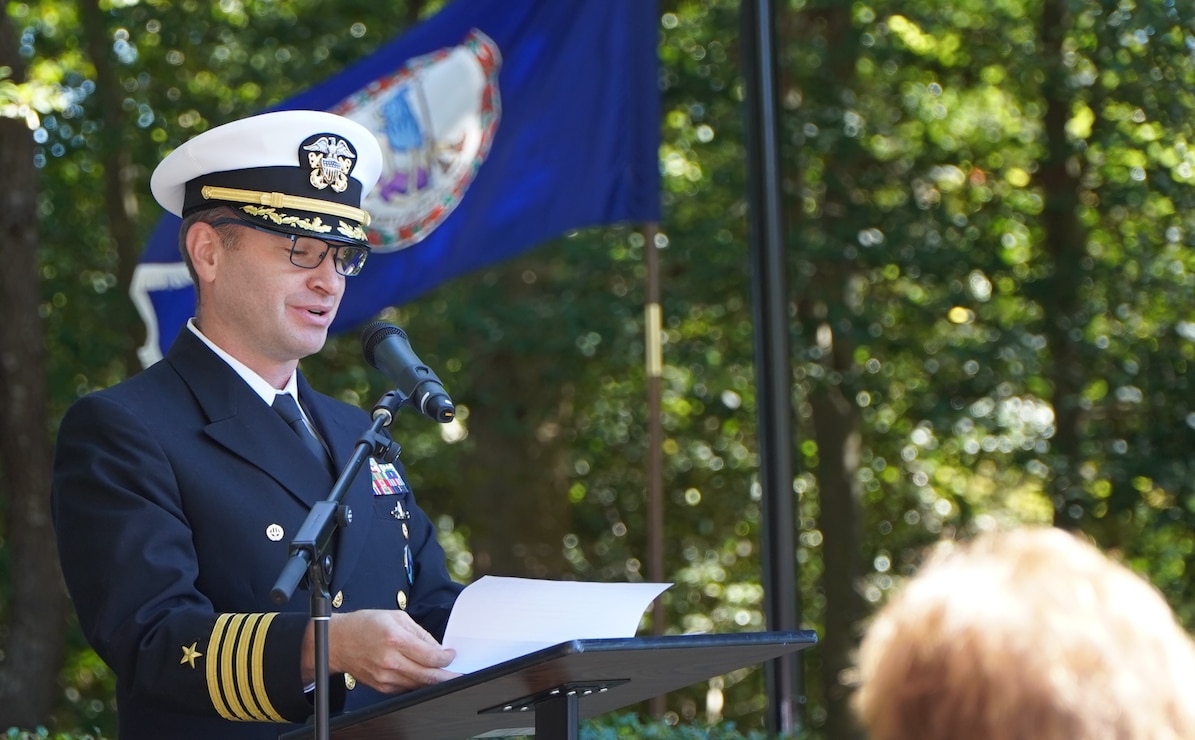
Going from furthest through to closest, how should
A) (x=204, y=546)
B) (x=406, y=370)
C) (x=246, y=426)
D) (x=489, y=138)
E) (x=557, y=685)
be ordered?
(x=489, y=138) < (x=246, y=426) < (x=204, y=546) < (x=406, y=370) < (x=557, y=685)

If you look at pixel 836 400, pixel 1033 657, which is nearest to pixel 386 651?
pixel 1033 657

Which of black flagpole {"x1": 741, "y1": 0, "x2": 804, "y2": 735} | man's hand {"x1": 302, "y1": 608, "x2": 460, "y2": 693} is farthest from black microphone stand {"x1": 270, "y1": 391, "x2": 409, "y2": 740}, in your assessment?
black flagpole {"x1": 741, "y1": 0, "x2": 804, "y2": 735}

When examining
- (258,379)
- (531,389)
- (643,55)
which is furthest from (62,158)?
(258,379)

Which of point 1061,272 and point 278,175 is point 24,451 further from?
point 278,175

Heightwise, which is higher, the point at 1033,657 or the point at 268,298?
the point at 268,298

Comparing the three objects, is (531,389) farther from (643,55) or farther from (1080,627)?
(1080,627)

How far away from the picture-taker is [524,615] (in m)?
2.30

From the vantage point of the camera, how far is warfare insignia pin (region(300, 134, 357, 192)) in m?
3.09

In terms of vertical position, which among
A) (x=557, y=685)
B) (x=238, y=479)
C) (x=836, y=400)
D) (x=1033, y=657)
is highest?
(x=836, y=400)

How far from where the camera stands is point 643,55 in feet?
23.5

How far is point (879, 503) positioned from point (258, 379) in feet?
33.1

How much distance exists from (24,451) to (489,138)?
13.9 ft

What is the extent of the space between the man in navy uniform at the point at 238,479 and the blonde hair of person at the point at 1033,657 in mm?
1162

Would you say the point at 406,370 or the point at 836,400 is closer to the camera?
the point at 406,370
